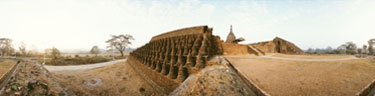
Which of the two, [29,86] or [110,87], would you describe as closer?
[29,86]

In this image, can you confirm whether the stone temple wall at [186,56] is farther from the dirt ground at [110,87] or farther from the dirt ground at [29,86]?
the dirt ground at [29,86]

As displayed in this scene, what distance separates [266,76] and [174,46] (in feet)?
25.7

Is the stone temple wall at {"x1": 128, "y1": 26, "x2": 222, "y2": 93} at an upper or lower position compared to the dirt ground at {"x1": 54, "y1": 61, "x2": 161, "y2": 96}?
upper

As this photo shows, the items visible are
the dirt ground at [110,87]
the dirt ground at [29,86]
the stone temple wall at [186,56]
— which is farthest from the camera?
the dirt ground at [110,87]

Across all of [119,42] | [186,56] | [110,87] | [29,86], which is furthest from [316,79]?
[119,42]

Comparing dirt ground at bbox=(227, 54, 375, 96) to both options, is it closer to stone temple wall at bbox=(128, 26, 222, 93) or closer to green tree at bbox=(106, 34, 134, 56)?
stone temple wall at bbox=(128, 26, 222, 93)

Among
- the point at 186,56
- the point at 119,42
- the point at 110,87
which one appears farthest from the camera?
the point at 119,42

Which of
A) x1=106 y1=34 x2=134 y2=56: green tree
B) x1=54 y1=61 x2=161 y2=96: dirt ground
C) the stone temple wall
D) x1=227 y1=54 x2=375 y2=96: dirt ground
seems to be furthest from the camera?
x1=106 y1=34 x2=134 y2=56: green tree

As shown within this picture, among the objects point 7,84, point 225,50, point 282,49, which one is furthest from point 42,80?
point 282,49

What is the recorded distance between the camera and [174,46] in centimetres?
1168

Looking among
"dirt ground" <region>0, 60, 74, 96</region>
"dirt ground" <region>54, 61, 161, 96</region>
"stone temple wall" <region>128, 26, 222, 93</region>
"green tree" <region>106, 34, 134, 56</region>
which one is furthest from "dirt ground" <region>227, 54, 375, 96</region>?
"green tree" <region>106, 34, 134, 56</region>

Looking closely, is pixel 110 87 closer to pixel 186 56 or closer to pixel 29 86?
pixel 29 86

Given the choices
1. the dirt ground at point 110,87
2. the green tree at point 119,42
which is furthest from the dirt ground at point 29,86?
the green tree at point 119,42

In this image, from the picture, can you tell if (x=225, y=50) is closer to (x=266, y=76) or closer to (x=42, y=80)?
(x=266, y=76)
